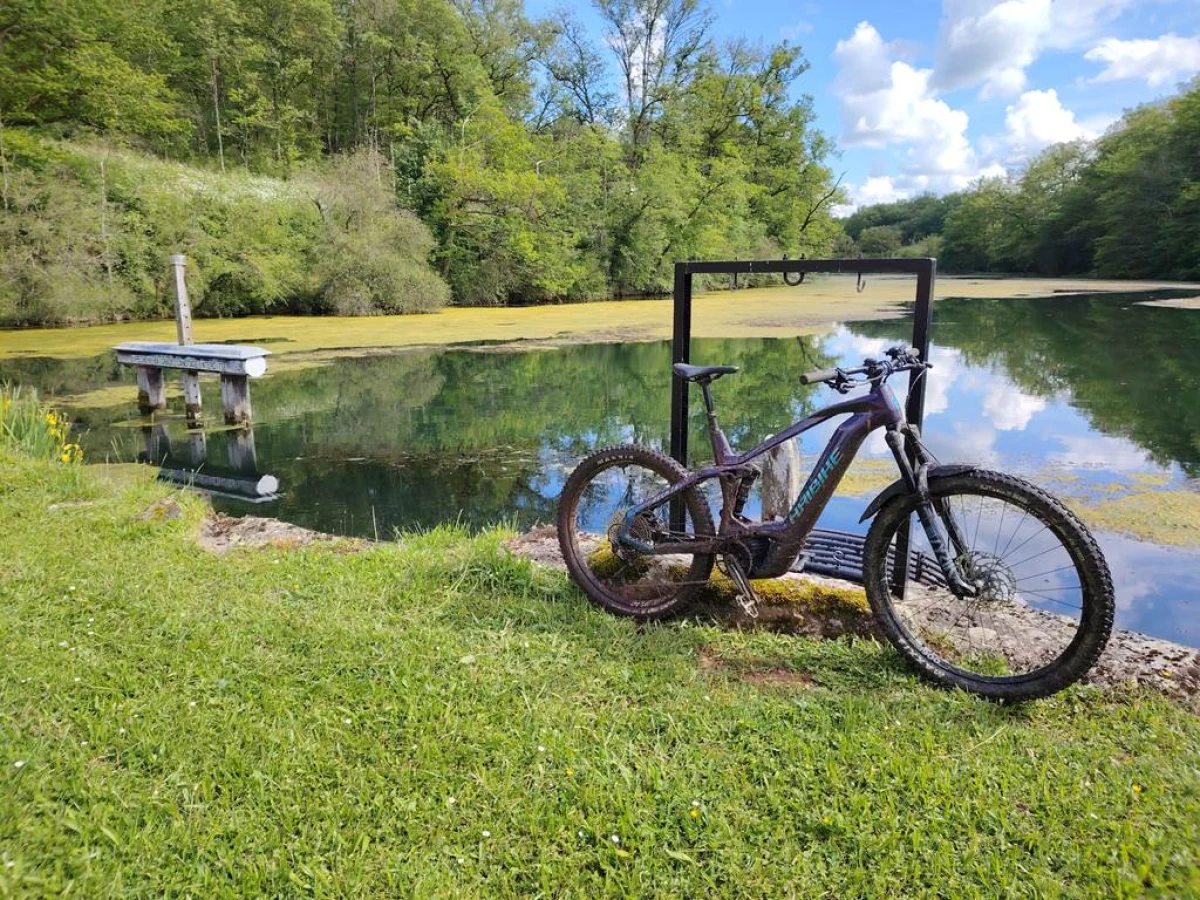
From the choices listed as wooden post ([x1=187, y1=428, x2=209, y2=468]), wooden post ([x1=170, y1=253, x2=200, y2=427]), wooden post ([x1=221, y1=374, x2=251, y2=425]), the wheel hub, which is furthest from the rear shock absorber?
wooden post ([x1=170, y1=253, x2=200, y2=427])

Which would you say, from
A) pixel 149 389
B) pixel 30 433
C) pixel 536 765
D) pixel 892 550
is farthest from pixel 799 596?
pixel 149 389

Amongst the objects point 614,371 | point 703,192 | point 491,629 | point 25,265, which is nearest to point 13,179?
point 25,265

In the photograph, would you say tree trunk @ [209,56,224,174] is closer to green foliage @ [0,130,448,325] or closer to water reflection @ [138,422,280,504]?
green foliage @ [0,130,448,325]

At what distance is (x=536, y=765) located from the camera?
6.09 ft

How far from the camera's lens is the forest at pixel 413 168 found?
1641 centimetres

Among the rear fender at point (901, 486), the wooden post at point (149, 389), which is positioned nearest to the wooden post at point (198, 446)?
the wooden post at point (149, 389)

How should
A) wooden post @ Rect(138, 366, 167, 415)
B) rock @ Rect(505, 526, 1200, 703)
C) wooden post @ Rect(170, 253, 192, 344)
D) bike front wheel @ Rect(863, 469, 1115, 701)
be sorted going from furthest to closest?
wooden post @ Rect(170, 253, 192, 344)
wooden post @ Rect(138, 366, 167, 415)
rock @ Rect(505, 526, 1200, 703)
bike front wheel @ Rect(863, 469, 1115, 701)

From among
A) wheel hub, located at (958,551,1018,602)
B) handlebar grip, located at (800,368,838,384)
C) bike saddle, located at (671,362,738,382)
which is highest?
handlebar grip, located at (800,368,838,384)

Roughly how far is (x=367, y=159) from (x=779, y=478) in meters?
23.4

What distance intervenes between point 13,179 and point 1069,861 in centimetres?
1934

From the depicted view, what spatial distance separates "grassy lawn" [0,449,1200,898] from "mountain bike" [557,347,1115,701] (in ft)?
0.47

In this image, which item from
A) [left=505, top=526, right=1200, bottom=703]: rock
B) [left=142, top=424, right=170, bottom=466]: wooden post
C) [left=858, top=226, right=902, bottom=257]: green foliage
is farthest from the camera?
[left=858, top=226, right=902, bottom=257]: green foliage

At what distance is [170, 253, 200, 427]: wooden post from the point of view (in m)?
8.84

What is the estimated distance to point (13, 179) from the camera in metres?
14.7
